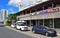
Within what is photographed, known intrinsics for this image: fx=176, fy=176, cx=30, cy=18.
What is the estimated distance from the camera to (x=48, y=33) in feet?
82.2

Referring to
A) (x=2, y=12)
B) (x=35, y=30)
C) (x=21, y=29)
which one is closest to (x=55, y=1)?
(x=21, y=29)

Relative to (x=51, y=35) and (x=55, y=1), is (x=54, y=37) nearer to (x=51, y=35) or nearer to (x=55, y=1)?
(x=51, y=35)

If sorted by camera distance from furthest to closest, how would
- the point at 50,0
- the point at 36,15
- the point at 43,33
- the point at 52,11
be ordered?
the point at 36,15 < the point at 50,0 < the point at 52,11 < the point at 43,33

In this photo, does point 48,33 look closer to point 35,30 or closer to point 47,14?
point 35,30

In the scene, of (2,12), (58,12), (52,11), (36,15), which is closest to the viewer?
(58,12)

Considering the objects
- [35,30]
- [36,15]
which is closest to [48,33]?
[35,30]

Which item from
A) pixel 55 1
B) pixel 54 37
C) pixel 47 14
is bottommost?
pixel 54 37

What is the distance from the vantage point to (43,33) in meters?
26.7

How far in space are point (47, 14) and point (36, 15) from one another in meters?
9.24

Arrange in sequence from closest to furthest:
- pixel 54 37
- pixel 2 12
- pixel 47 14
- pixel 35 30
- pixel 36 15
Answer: pixel 54 37 < pixel 35 30 < pixel 47 14 < pixel 36 15 < pixel 2 12

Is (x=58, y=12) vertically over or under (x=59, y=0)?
under

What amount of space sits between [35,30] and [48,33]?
5163mm

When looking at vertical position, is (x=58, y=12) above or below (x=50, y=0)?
below

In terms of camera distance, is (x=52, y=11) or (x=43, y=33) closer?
(x=43, y=33)
